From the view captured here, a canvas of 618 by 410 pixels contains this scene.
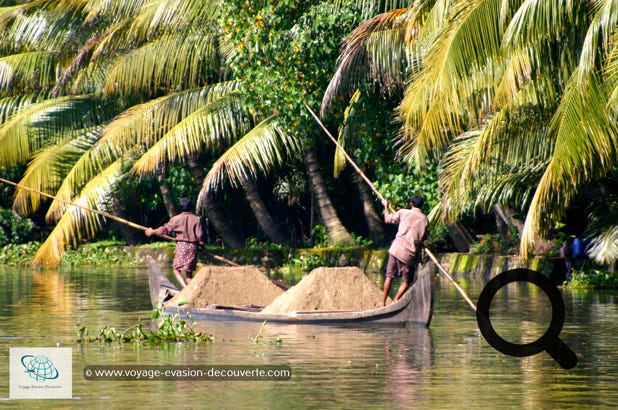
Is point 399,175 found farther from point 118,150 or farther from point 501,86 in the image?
point 501,86

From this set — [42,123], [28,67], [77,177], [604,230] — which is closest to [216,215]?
[77,177]

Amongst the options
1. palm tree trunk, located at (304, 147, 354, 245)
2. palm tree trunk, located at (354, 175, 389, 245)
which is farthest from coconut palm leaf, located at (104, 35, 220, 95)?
palm tree trunk, located at (354, 175, 389, 245)

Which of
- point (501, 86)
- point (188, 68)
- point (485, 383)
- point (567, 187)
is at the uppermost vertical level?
point (188, 68)

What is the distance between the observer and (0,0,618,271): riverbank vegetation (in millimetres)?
14477

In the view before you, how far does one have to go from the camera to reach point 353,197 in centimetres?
3109

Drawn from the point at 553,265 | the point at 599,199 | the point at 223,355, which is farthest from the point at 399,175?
the point at 223,355

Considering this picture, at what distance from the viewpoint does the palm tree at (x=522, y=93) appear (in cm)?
1382

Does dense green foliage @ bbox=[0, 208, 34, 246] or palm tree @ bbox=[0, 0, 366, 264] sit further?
dense green foliage @ bbox=[0, 208, 34, 246]

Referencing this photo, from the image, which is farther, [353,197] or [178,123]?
[353,197]

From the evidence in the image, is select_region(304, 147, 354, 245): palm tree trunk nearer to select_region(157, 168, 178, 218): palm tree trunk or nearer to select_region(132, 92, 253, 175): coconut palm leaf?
select_region(132, 92, 253, 175): coconut palm leaf

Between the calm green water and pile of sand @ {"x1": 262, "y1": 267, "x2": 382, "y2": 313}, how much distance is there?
46 cm

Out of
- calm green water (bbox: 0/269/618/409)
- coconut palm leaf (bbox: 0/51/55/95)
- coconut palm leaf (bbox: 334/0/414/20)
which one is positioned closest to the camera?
calm green water (bbox: 0/269/618/409)

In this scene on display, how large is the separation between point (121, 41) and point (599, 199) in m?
11.8

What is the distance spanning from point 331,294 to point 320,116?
9.45 m
